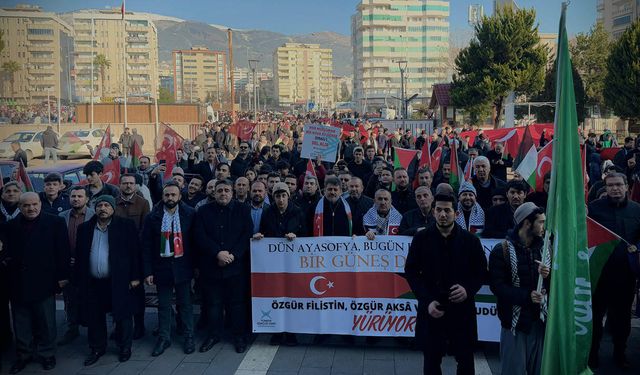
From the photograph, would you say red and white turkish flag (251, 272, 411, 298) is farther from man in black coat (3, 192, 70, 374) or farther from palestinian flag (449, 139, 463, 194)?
palestinian flag (449, 139, 463, 194)

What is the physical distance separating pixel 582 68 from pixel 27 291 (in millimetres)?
46917

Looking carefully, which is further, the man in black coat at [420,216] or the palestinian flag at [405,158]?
the palestinian flag at [405,158]

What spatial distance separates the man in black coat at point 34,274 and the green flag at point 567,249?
4744 mm

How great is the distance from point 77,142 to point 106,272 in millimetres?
29111

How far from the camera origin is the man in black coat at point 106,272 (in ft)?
21.1

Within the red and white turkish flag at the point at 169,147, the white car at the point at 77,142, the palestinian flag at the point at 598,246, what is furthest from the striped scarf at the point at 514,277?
the white car at the point at 77,142

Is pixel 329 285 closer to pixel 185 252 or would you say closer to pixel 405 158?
pixel 185 252

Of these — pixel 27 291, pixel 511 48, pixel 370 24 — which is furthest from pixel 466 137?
pixel 370 24

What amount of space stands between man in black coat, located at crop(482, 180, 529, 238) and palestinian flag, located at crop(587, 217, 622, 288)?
1.28 meters

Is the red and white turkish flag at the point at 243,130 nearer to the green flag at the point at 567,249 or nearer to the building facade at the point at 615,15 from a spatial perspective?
the green flag at the point at 567,249

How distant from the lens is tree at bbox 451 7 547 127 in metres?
40.9

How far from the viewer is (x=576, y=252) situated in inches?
155

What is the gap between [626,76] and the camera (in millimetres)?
32500

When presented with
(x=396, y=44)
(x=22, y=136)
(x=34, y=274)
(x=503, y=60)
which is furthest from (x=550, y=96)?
(x=396, y=44)
